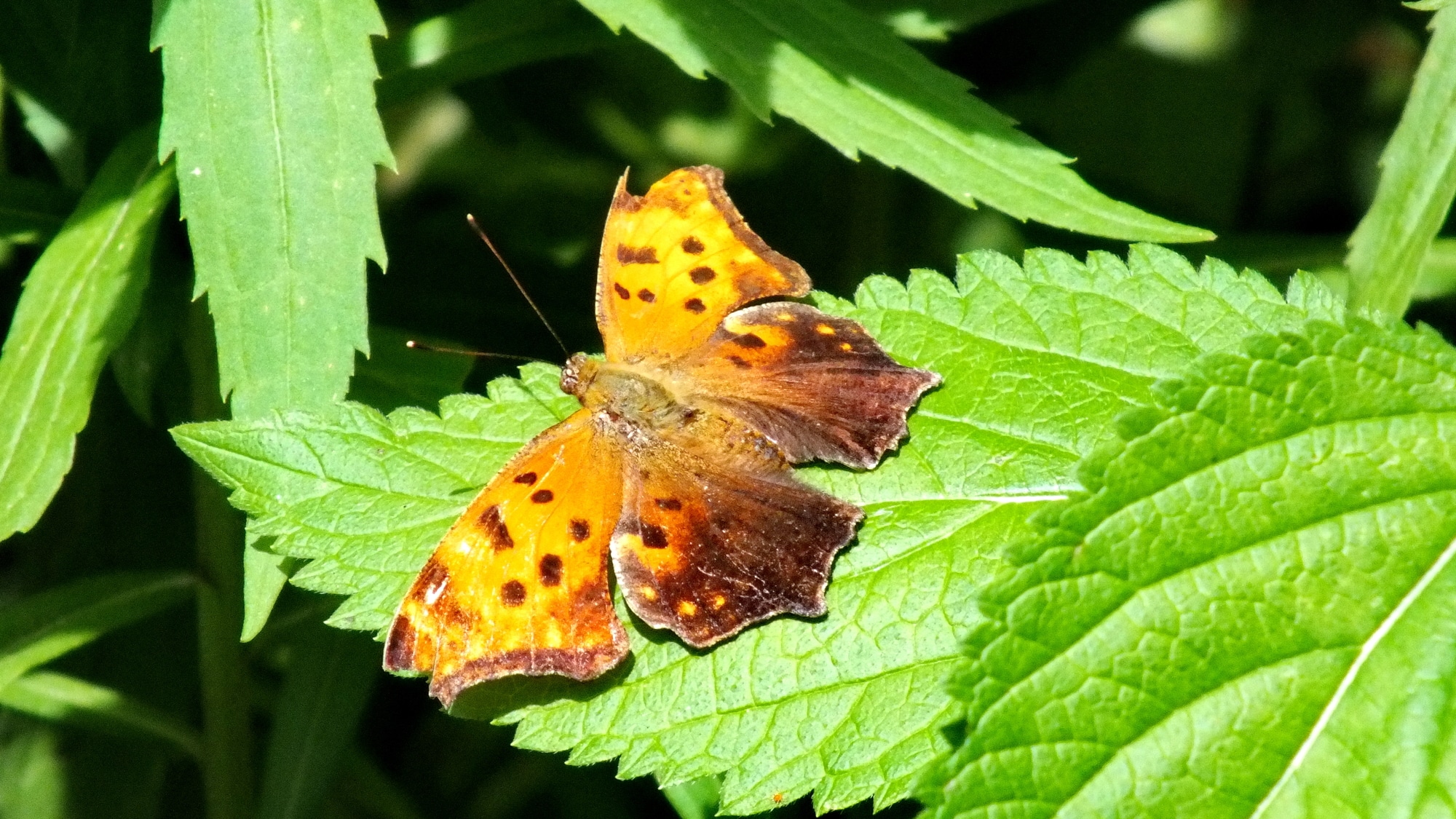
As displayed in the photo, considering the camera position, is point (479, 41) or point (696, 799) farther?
point (479, 41)

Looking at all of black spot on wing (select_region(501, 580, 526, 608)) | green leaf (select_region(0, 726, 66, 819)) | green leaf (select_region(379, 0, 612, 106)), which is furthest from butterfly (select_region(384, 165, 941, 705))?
green leaf (select_region(0, 726, 66, 819))

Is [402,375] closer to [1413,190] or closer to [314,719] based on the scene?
[314,719]

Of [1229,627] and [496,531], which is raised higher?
[1229,627]

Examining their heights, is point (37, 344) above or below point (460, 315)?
above

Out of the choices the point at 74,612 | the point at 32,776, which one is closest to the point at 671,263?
the point at 74,612

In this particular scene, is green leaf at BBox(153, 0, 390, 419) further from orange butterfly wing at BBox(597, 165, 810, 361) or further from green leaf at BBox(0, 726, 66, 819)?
green leaf at BBox(0, 726, 66, 819)

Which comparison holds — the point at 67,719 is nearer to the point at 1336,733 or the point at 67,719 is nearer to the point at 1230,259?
the point at 1336,733

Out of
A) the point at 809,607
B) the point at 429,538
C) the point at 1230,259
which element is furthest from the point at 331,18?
the point at 1230,259
